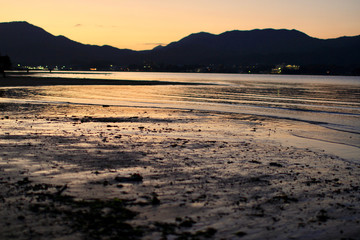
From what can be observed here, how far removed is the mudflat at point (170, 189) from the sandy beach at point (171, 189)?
0.09ft

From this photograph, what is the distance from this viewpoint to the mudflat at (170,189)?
21.9 ft

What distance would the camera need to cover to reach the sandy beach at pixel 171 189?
22.0 ft

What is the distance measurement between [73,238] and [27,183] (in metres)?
3.64

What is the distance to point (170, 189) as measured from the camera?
895 centimetres

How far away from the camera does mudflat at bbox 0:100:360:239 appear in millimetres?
6688

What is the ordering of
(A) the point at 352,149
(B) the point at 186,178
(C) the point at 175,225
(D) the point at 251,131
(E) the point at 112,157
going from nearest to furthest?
(C) the point at 175,225 < (B) the point at 186,178 < (E) the point at 112,157 < (A) the point at 352,149 < (D) the point at 251,131

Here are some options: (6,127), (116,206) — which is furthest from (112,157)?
(6,127)

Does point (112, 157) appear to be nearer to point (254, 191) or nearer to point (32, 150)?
point (32, 150)

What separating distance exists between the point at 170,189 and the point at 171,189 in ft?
0.09

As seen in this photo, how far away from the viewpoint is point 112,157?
12.4 m

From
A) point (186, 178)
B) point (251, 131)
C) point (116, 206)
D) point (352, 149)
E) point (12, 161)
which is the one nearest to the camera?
point (116, 206)

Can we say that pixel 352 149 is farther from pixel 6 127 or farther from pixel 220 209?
pixel 6 127

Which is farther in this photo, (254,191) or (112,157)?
(112,157)

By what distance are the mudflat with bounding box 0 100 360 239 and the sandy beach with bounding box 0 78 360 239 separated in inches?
1.1
